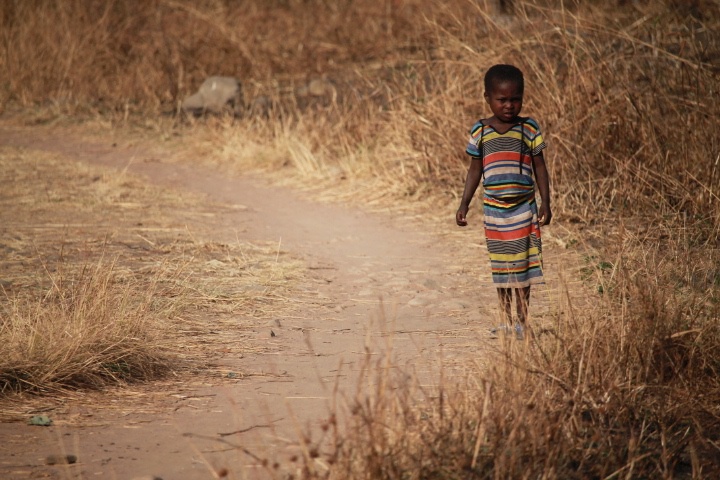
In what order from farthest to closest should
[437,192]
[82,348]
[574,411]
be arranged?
[437,192] < [82,348] < [574,411]

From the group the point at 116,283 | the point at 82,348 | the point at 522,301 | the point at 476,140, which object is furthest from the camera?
the point at 116,283

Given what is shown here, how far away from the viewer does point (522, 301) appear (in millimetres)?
4016

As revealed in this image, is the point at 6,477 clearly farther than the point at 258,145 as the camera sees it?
No

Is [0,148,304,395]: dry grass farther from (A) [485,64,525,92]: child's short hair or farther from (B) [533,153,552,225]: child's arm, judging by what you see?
(A) [485,64,525,92]: child's short hair

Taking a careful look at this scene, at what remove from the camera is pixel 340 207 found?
7891 millimetres

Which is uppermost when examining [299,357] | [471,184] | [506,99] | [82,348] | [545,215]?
[506,99]

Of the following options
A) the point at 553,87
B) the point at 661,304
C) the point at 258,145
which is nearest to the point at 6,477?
the point at 661,304

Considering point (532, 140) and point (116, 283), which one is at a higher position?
point (532, 140)

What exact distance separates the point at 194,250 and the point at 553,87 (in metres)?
2.84

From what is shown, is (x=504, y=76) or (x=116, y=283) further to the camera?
(x=116, y=283)

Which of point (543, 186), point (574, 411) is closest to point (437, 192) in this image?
point (543, 186)

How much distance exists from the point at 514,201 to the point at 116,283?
2.34 m

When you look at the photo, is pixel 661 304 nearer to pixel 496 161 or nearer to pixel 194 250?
pixel 496 161

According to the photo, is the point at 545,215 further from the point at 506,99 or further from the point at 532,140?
the point at 506,99
